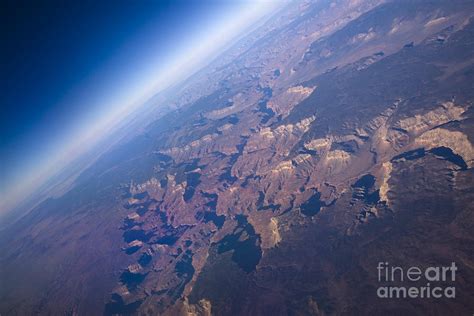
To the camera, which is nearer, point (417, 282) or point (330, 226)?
point (417, 282)

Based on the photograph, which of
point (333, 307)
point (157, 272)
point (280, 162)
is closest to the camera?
point (333, 307)

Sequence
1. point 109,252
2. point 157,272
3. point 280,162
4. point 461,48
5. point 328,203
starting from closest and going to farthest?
point 328,203
point 157,272
point 461,48
point 280,162
point 109,252

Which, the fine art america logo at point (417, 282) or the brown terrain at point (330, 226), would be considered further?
the brown terrain at point (330, 226)

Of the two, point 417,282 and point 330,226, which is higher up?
point 417,282

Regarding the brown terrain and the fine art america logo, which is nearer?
the fine art america logo

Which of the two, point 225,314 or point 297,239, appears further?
point 297,239

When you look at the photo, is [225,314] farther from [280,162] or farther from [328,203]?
[280,162]

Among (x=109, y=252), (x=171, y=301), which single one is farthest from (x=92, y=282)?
(x=171, y=301)

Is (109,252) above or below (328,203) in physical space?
above
